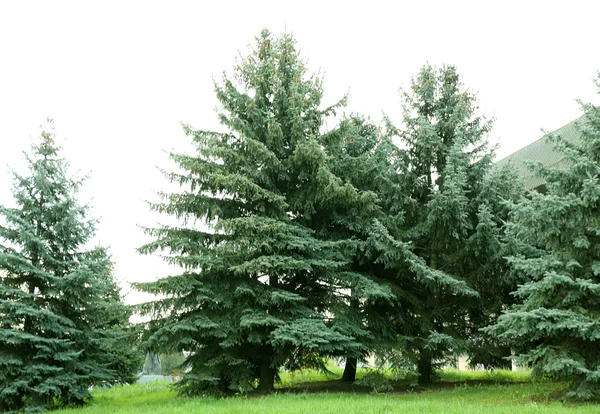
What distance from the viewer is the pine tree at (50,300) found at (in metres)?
12.9

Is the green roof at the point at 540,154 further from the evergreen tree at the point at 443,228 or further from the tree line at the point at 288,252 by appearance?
the tree line at the point at 288,252

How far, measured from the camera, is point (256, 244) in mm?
12141

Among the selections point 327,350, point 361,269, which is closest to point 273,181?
point 361,269

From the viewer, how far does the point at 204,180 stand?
13453 mm

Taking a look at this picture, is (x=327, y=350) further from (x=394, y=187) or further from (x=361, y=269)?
(x=394, y=187)

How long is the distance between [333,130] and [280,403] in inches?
298

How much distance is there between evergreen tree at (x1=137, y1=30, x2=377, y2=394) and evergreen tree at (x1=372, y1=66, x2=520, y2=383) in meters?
1.73

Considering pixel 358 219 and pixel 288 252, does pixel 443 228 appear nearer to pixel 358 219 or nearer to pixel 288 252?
pixel 358 219

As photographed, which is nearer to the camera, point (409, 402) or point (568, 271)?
point (409, 402)

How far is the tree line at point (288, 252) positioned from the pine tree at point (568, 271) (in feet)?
1.51

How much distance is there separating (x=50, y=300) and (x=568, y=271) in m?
13.1

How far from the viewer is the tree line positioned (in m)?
12.3

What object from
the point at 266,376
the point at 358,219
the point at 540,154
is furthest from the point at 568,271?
the point at 540,154

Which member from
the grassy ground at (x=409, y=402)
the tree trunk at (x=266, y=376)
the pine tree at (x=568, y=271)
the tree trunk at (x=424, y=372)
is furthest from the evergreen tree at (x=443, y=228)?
the tree trunk at (x=266, y=376)
